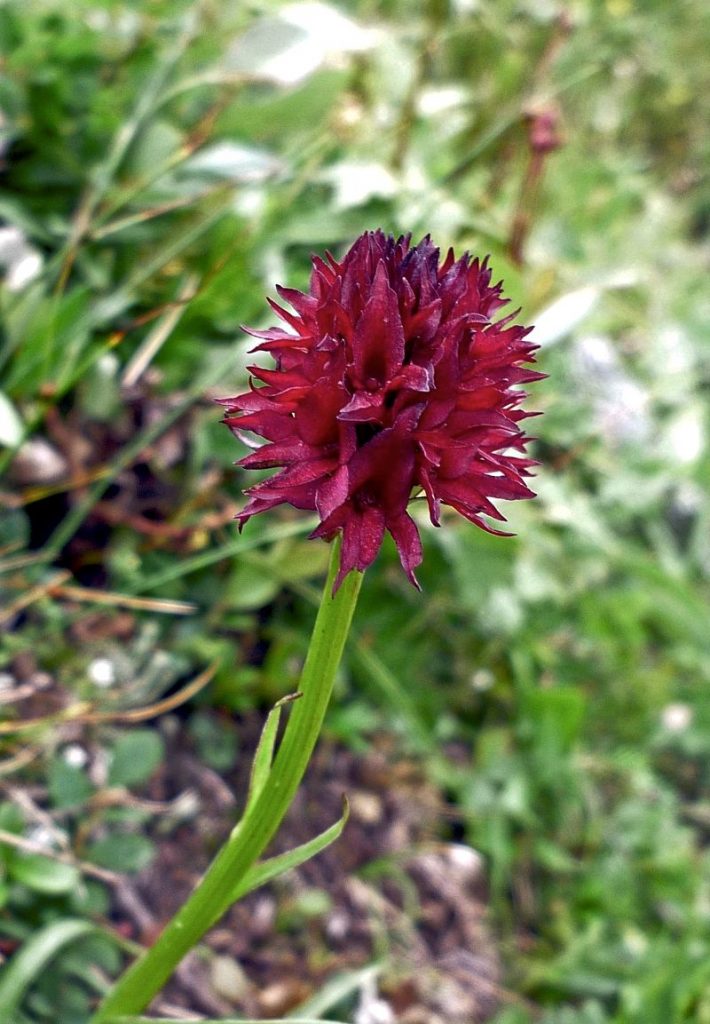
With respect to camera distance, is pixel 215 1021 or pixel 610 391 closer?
pixel 215 1021

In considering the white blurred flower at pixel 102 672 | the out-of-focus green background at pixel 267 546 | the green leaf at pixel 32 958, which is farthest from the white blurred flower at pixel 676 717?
the green leaf at pixel 32 958

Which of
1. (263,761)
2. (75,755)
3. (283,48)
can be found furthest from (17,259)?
(263,761)

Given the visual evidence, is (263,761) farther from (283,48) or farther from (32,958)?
(283,48)

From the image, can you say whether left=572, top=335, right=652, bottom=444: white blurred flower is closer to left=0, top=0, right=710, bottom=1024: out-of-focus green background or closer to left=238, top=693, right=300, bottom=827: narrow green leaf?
left=0, top=0, right=710, bottom=1024: out-of-focus green background

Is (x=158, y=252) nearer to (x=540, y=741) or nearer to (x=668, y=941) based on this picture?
(x=540, y=741)

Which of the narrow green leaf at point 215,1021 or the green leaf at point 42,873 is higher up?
the narrow green leaf at point 215,1021

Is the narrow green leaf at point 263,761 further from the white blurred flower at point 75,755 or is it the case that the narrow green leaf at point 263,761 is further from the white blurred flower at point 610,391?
the white blurred flower at point 610,391
